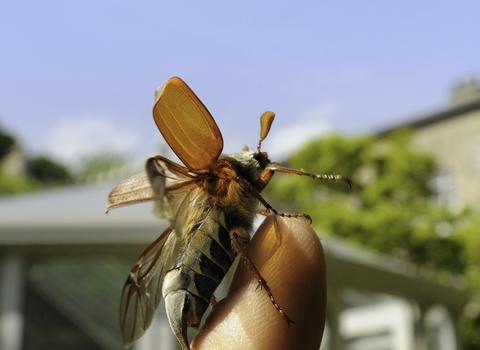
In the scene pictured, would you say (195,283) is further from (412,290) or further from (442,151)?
(442,151)

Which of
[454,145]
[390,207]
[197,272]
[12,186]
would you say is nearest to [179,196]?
[197,272]

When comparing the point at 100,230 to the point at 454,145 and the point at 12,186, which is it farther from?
the point at 12,186

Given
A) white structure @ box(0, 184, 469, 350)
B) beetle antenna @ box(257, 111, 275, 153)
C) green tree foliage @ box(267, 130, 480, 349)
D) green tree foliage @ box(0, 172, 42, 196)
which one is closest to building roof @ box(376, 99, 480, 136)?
green tree foliage @ box(267, 130, 480, 349)

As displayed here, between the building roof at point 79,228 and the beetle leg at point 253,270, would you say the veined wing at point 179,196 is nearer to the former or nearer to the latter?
the beetle leg at point 253,270

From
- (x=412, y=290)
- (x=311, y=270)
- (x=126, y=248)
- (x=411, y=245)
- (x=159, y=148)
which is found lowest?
(x=411, y=245)

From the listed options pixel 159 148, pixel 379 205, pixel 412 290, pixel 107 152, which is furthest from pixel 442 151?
pixel 107 152

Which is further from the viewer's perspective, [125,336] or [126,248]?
[126,248]
